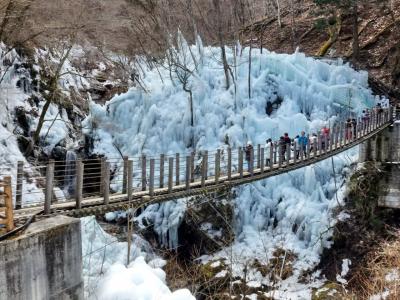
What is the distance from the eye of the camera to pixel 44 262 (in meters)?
5.62

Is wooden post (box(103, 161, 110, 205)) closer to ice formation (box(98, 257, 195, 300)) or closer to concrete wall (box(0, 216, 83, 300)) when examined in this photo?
concrete wall (box(0, 216, 83, 300))

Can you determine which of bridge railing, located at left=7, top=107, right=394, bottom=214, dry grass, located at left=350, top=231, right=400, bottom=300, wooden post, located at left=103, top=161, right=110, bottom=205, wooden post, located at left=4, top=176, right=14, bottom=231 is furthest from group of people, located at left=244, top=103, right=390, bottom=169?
wooden post, located at left=4, top=176, right=14, bottom=231

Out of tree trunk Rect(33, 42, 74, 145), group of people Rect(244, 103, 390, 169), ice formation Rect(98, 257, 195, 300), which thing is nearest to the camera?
ice formation Rect(98, 257, 195, 300)

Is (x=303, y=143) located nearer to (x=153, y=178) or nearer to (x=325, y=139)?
(x=325, y=139)

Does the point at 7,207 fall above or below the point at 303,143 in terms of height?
below

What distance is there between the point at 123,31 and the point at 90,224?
11727mm

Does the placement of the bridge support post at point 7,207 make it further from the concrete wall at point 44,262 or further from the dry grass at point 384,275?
the dry grass at point 384,275

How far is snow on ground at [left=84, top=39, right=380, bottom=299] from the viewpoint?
16.9 meters

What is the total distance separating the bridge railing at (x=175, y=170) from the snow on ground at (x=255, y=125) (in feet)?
5.69

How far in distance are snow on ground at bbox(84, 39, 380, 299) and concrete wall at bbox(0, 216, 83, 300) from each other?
9.90 m

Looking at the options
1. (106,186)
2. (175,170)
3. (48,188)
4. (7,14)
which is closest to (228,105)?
(175,170)

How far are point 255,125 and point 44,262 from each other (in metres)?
14.9

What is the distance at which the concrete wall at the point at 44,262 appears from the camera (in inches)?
203

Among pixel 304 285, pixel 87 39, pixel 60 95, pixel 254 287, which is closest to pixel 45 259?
pixel 254 287
